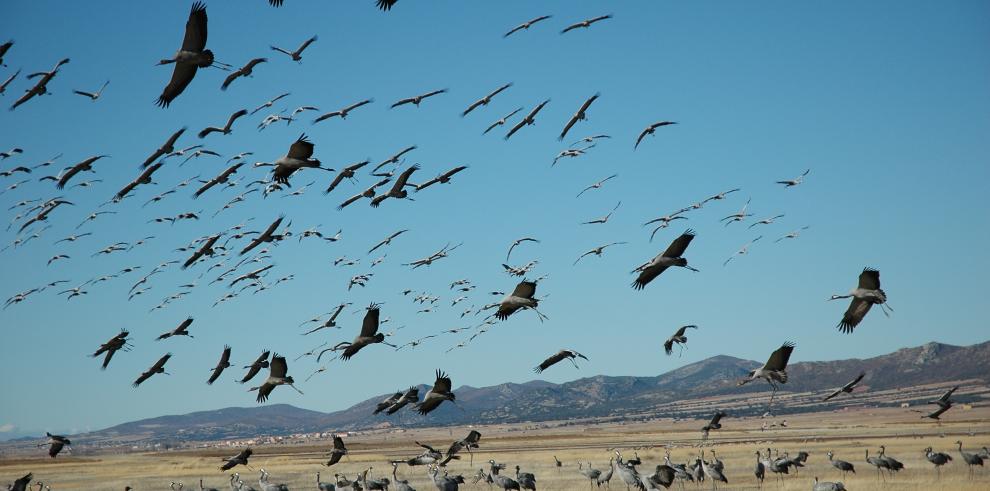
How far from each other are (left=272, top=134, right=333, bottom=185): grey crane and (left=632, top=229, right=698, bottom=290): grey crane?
23.9 feet

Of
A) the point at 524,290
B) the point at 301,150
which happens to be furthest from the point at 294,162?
the point at 524,290

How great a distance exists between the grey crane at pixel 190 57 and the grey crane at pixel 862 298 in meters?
13.5

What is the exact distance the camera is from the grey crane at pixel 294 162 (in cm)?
2013

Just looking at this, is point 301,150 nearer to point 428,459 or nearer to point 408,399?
point 408,399

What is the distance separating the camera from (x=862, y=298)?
63.6 ft

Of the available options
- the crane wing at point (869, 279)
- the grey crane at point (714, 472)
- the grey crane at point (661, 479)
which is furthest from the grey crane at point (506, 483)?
the crane wing at point (869, 279)

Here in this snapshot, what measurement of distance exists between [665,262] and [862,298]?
4.03m

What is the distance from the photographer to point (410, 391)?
23156 mm

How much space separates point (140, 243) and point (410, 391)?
16741mm

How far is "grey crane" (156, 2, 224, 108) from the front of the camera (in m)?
18.0

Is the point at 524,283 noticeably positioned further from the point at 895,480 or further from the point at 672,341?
the point at 895,480

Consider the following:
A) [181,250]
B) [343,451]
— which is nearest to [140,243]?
[181,250]

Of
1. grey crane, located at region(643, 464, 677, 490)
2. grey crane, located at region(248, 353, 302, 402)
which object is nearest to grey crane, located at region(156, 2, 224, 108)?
A: grey crane, located at region(248, 353, 302, 402)

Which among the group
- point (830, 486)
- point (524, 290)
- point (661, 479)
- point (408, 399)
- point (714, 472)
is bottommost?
point (830, 486)
